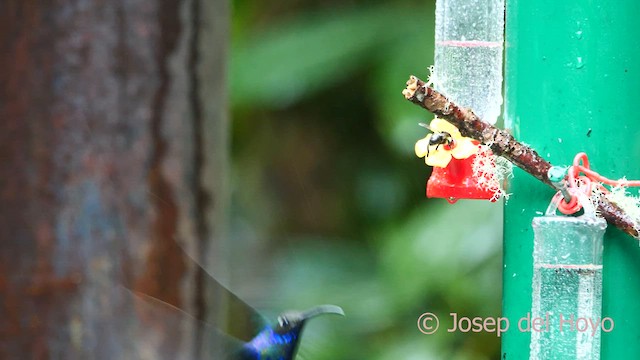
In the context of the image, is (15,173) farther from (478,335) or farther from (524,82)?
(478,335)

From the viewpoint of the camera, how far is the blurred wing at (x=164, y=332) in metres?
0.53

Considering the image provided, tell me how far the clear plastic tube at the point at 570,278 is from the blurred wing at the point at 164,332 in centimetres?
35

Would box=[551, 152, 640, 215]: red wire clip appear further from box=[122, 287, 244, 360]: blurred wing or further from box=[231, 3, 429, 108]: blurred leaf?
box=[231, 3, 429, 108]: blurred leaf

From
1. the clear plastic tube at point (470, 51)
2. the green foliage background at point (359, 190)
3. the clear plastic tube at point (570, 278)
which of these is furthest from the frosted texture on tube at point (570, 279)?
the green foliage background at point (359, 190)

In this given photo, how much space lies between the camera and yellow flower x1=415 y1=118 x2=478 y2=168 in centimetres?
85

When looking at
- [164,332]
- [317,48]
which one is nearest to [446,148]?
[164,332]

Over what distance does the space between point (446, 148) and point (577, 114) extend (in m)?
Result: 0.13

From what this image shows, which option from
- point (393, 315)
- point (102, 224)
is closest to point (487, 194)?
point (102, 224)

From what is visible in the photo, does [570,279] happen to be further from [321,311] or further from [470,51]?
[321,311]

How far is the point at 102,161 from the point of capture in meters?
0.53

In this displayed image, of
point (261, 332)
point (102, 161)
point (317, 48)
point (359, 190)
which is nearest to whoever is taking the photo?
point (102, 161)

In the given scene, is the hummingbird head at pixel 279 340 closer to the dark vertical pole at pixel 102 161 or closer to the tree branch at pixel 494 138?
the tree branch at pixel 494 138

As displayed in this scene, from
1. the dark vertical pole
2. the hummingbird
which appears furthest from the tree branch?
the hummingbird

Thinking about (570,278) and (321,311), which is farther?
(321,311)
